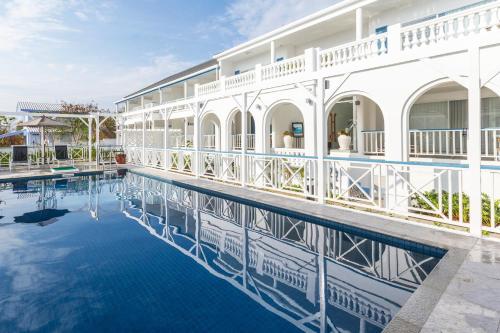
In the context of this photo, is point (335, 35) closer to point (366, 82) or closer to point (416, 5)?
point (416, 5)

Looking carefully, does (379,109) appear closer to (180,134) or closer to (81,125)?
(180,134)

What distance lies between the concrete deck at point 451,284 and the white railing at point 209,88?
1250 cm

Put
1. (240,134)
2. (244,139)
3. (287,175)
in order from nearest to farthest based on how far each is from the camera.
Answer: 1. (244,139)
2. (287,175)
3. (240,134)

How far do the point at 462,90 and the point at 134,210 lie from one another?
474 inches

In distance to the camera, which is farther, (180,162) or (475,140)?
(180,162)

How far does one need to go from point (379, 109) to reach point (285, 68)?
4343mm

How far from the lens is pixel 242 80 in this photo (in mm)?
15078

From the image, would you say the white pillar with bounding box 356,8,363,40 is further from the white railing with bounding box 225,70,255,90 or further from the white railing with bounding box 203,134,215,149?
the white railing with bounding box 203,134,215,149

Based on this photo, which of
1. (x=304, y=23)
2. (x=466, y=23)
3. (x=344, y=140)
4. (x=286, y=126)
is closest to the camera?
(x=466, y=23)

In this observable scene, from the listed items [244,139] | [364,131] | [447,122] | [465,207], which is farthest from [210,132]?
[465,207]

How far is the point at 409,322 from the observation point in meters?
3.04

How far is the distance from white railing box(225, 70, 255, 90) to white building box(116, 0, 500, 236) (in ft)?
0.25

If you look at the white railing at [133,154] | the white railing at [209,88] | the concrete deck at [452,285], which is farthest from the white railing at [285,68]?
the white railing at [133,154]

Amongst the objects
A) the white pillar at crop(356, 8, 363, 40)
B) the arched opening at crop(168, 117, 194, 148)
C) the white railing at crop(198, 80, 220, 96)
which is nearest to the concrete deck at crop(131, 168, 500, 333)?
the white pillar at crop(356, 8, 363, 40)
